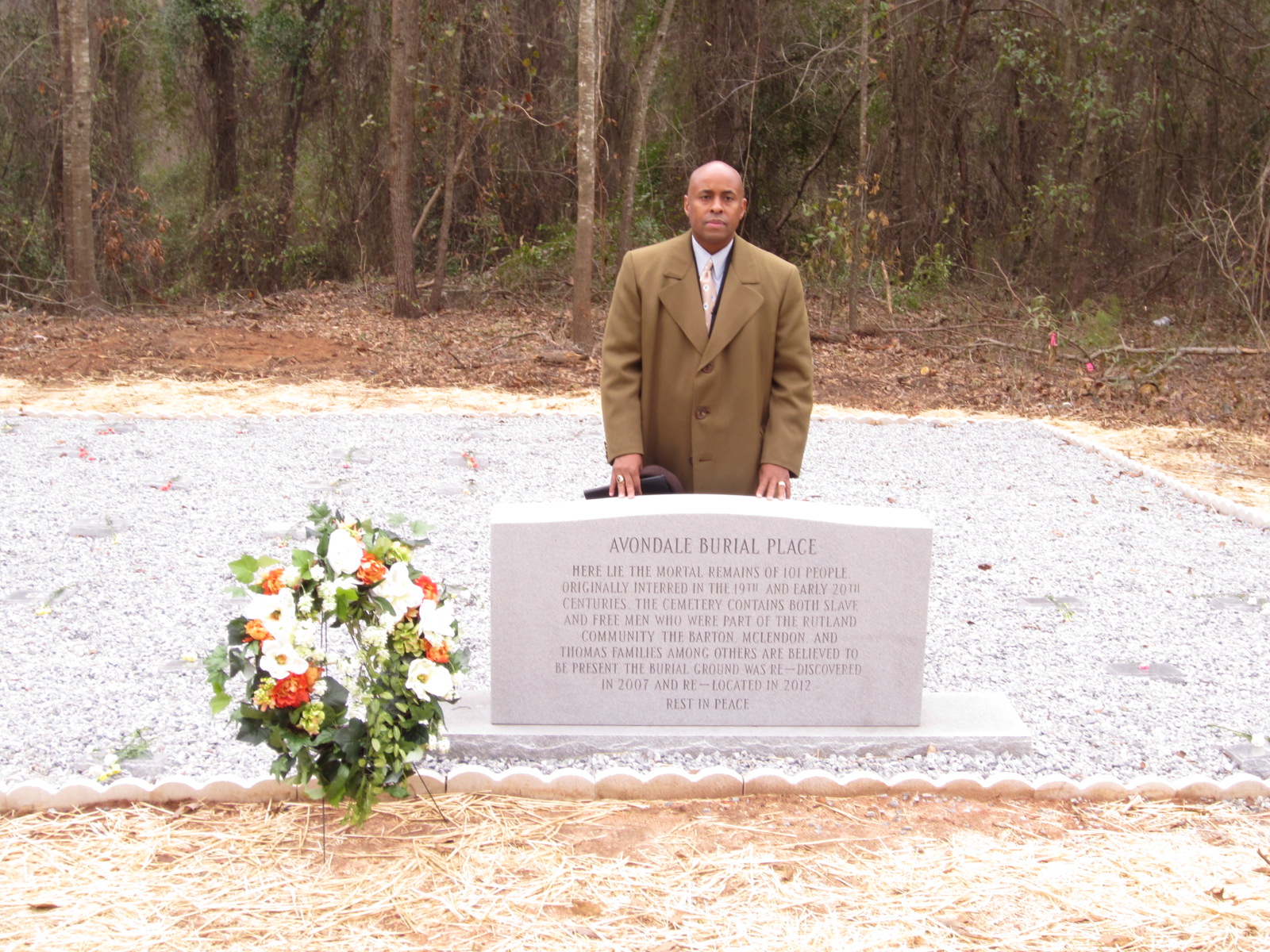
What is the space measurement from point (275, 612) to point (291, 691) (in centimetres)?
21

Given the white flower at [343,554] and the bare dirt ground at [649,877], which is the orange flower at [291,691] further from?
the bare dirt ground at [649,877]

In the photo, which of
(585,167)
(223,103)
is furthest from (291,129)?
(585,167)

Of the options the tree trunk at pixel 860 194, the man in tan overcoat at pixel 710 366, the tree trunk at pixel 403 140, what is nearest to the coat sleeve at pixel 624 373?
the man in tan overcoat at pixel 710 366

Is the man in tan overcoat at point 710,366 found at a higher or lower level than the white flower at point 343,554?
higher

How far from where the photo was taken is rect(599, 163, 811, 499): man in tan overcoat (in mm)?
3877

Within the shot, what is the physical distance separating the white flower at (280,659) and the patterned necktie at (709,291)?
1.69 metres

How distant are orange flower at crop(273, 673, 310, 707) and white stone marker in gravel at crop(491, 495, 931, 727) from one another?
726 mm

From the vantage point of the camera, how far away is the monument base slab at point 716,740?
12.0 feet

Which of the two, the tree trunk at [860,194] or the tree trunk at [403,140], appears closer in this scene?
the tree trunk at [860,194]

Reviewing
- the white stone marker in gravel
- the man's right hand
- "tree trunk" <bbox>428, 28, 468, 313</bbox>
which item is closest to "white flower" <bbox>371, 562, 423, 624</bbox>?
the white stone marker in gravel

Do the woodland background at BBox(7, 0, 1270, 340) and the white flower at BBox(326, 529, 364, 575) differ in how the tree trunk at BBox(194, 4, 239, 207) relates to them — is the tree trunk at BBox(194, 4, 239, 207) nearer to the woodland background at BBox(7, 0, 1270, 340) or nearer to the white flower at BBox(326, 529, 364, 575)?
the woodland background at BBox(7, 0, 1270, 340)

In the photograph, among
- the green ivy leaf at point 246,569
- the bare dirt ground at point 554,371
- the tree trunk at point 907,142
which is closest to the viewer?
the green ivy leaf at point 246,569

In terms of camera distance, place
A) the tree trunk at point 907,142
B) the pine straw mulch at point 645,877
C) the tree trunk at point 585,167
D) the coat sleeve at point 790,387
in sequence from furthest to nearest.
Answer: the tree trunk at point 907,142 → the tree trunk at point 585,167 → the coat sleeve at point 790,387 → the pine straw mulch at point 645,877

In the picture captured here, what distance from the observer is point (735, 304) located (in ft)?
12.7
